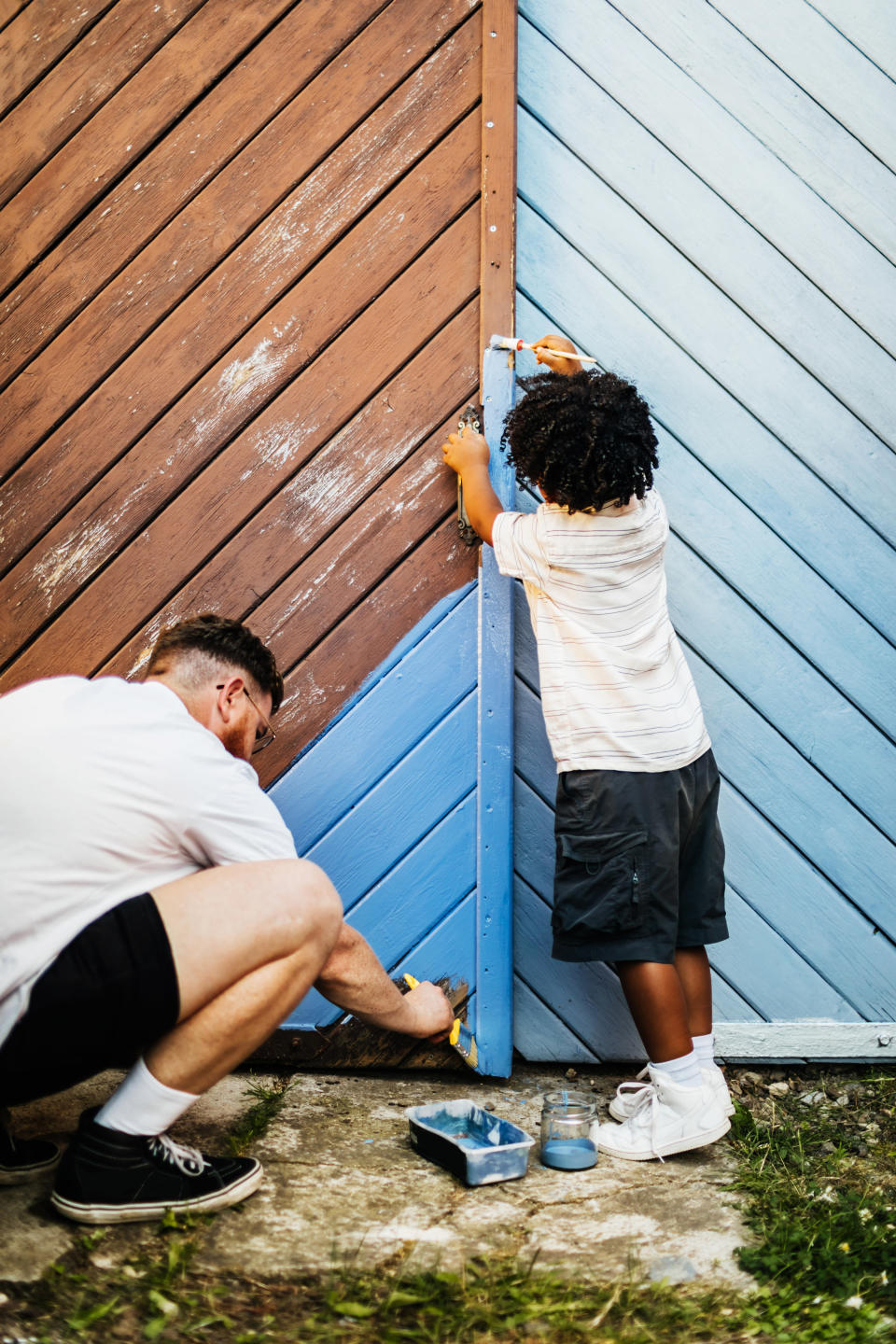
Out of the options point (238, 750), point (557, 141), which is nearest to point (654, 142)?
point (557, 141)

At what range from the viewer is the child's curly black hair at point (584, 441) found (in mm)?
2068

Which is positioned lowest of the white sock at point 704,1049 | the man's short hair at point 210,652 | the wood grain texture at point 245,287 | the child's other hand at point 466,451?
the white sock at point 704,1049

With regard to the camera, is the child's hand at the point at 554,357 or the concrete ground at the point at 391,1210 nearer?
the concrete ground at the point at 391,1210

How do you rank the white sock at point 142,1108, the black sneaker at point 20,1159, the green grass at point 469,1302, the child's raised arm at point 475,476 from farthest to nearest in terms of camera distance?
the child's raised arm at point 475,476 → the black sneaker at point 20,1159 → the white sock at point 142,1108 → the green grass at point 469,1302

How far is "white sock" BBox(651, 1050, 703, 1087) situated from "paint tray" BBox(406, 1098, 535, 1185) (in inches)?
12.3

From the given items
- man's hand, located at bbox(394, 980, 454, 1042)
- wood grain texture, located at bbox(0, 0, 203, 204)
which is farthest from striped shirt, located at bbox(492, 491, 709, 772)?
wood grain texture, located at bbox(0, 0, 203, 204)

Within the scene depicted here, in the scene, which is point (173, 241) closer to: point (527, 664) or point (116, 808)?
point (527, 664)

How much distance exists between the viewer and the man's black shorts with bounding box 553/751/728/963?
2.09 m

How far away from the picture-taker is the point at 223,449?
2.46 m

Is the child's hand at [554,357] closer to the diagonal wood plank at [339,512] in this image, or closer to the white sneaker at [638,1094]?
the diagonal wood plank at [339,512]

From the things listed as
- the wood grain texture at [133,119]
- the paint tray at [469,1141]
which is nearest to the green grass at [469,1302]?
the paint tray at [469,1141]

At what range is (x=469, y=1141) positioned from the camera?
204cm

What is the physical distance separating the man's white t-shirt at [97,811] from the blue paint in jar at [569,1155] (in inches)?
32.0

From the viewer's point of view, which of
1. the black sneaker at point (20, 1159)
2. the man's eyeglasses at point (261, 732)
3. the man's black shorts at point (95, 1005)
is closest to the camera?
the man's black shorts at point (95, 1005)
